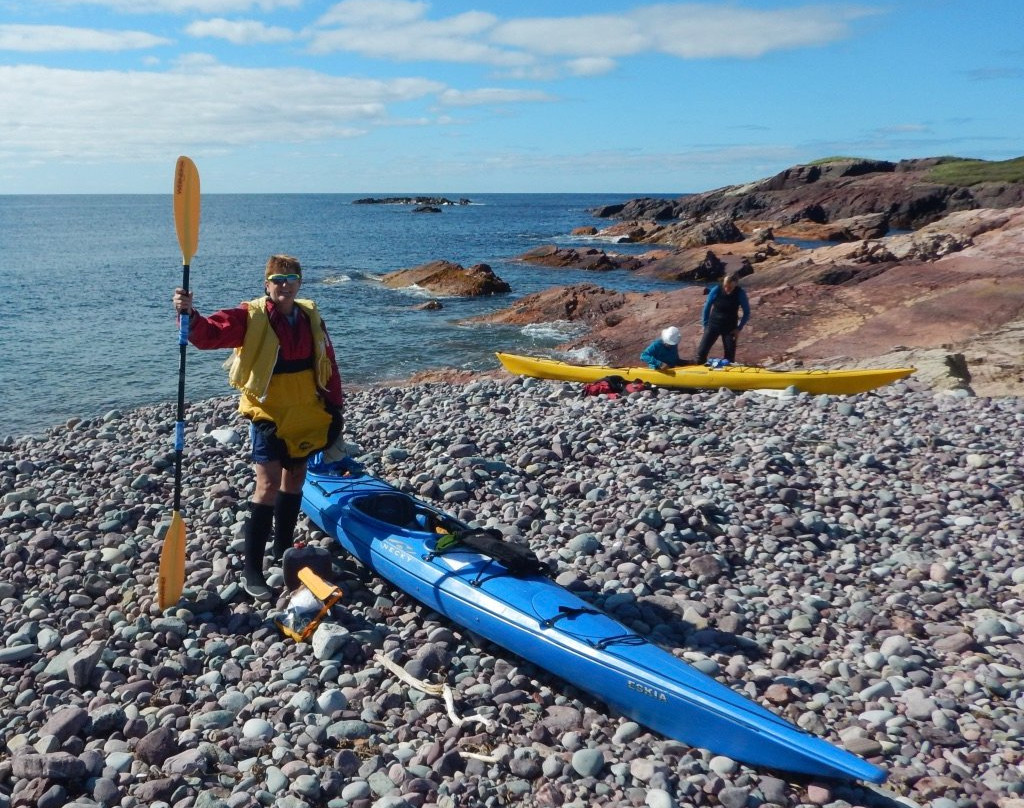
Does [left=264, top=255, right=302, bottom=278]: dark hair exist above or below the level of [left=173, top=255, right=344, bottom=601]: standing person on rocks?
above

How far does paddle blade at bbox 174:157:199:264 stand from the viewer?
18.8 feet

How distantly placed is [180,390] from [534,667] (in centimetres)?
311

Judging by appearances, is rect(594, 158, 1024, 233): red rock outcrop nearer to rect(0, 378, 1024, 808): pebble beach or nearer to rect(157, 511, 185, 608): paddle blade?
rect(0, 378, 1024, 808): pebble beach

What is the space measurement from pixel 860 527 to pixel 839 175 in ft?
254

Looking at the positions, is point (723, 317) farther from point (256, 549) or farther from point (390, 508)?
point (256, 549)

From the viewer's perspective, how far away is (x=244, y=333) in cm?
480

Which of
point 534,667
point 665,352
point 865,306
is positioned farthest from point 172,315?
point 534,667

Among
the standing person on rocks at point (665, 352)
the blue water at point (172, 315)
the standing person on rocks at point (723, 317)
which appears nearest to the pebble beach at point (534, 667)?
the standing person on rocks at point (665, 352)

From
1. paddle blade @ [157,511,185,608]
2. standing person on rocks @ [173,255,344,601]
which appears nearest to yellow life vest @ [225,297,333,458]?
standing person on rocks @ [173,255,344,601]

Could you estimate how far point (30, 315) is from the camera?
25.4m

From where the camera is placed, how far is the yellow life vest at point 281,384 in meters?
4.82

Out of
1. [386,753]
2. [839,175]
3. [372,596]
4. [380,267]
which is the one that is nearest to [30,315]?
[380,267]

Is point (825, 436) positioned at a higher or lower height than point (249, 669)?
higher

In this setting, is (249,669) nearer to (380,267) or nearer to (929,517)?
(929,517)
